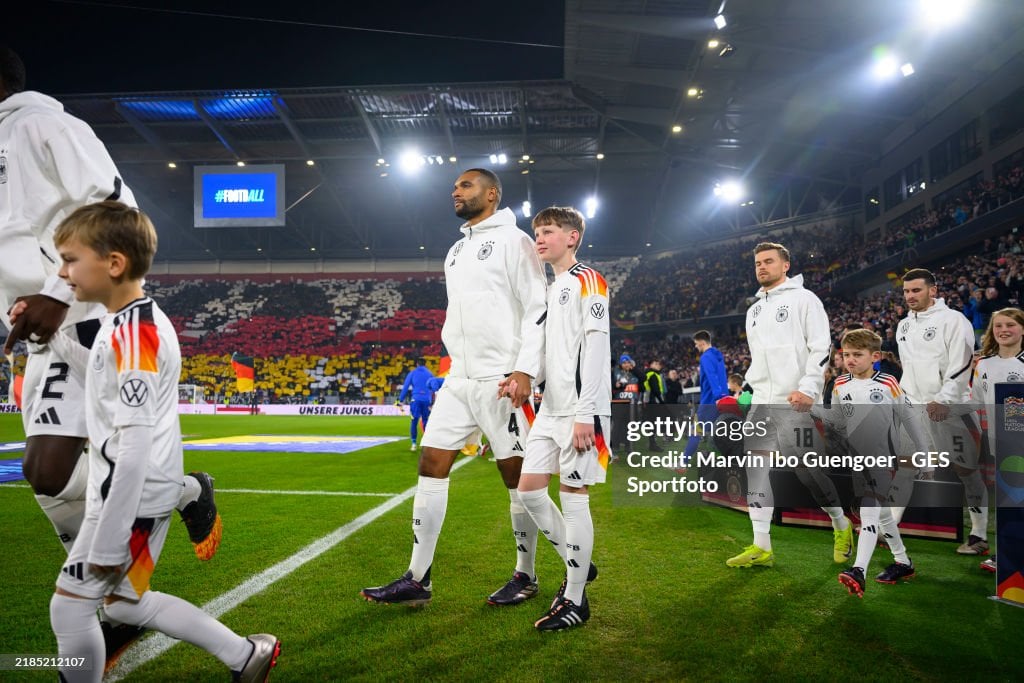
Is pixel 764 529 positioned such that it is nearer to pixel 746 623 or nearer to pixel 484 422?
pixel 746 623

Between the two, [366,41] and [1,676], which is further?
[366,41]

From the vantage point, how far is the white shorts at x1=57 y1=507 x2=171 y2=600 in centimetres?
187

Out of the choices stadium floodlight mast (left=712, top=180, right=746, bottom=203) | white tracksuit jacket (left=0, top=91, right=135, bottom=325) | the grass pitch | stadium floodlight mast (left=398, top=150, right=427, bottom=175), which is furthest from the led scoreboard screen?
white tracksuit jacket (left=0, top=91, right=135, bottom=325)

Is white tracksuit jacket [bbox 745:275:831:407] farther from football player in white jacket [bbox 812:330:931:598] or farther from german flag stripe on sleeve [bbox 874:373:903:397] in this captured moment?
german flag stripe on sleeve [bbox 874:373:903:397]

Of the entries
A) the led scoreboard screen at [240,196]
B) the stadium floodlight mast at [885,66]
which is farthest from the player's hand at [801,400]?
the led scoreboard screen at [240,196]

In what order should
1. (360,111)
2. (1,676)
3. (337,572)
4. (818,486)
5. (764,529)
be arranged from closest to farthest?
(1,676), (337,572), (764,529), (818,486), (360,111)

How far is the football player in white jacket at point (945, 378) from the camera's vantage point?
5117mm

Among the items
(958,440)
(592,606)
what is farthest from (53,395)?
(958,440)

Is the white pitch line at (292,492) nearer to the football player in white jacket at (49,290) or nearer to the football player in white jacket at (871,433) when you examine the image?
the football player in white jacket at (49,290)

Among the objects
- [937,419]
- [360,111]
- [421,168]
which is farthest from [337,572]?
[421,168]

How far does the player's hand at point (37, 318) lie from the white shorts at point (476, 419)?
5.93ft

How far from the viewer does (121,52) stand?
67.1 ft

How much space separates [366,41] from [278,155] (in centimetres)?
1222

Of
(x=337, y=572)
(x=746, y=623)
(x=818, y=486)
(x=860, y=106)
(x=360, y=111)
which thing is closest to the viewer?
(x=746, y=623)
